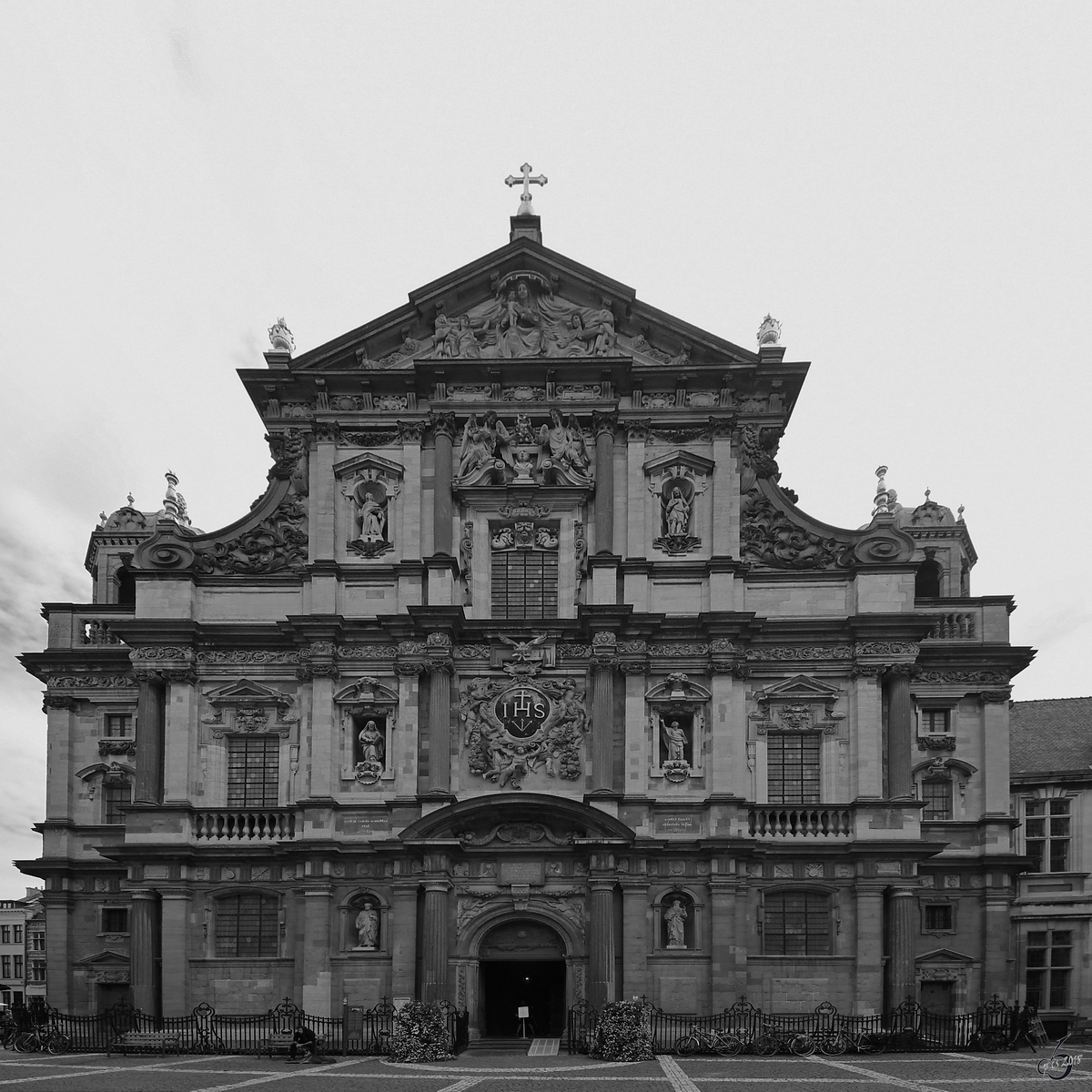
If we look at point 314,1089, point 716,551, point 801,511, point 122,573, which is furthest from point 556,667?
point 122,573

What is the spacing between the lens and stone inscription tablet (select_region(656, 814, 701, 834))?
3394 centimetres

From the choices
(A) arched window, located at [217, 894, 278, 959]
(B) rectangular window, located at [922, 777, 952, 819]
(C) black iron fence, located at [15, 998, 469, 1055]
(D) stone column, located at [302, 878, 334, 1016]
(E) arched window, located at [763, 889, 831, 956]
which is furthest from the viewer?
(B) rectangular window, located at [922, 777, 952, 819]

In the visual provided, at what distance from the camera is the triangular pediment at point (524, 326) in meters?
36.9

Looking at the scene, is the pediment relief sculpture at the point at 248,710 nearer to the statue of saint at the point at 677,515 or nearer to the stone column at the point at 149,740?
the stone column at the point at 149,740

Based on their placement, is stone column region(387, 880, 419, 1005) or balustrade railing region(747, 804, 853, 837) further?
balustrade railing region(747, 804, 853, 837)

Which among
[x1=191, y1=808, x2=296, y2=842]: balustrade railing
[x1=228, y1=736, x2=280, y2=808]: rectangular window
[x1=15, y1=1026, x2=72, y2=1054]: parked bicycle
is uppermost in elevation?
[x1=228, y1=736, x2=280, y2=808]: rectangular window

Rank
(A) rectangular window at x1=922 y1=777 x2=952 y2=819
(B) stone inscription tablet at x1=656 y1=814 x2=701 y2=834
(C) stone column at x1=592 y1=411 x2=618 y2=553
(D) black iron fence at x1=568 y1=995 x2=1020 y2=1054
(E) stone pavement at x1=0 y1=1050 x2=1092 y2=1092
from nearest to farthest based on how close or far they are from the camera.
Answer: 1. (E) stone pavement at x1=0 y1=1050 x2=1092 y2=1092
2. (D) black iron fence at x1=568 y1=995 x2=1020 y2=1054
3. (B) stone inscription tablet at x1=656 y1=814 x2=701 y2=834
4. (C) stone column at x1=592 y1=411 x2=618 y2=553
5. (A) rectangular window at x1=922 y1=777 x2=952 y2=819

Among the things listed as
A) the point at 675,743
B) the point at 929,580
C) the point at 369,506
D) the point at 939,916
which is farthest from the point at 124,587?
the point at 939,916

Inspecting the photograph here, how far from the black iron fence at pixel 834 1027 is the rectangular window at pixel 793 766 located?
17.3 feet

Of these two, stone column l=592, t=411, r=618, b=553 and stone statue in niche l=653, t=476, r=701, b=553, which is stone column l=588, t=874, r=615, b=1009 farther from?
stone statue in niche l=653, t=476, r=701, b=553

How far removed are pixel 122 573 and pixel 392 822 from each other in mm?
14592

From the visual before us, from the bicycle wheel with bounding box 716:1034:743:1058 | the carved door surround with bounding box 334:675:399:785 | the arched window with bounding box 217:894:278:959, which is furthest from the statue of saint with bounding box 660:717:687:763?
the arched window with bounding box 217:894:278:959

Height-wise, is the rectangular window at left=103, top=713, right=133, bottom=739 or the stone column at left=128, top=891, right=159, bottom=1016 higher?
the rectangular window at left=103, top=713, right=133, bottom=739

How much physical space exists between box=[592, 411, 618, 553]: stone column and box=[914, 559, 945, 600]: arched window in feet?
39.5
